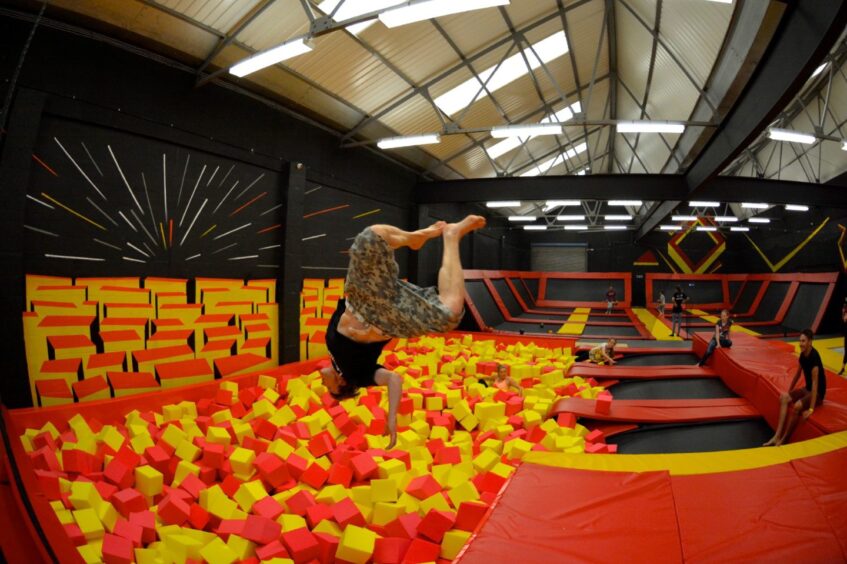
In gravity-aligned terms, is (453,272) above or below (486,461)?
above

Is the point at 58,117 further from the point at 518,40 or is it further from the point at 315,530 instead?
the point at 518,40

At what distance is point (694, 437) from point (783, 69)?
12.3 ft

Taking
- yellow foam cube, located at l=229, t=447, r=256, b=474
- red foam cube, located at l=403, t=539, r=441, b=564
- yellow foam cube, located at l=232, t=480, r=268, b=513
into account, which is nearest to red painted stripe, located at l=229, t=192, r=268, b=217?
yellow foam cube, located at l=229, t=447, r=256, b=474

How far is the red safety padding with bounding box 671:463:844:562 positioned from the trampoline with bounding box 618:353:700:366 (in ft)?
15.9

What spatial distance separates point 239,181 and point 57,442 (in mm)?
3874

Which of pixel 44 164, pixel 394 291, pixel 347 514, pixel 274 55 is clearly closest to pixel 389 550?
pixel 347 514

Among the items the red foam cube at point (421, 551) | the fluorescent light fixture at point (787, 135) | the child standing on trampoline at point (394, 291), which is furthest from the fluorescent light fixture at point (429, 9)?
the fluorescent light fixture at point (787, 135)

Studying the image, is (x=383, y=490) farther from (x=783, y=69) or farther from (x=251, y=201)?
(x=783, y=69)

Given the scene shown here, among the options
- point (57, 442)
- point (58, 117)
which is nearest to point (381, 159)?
point (58, 117)

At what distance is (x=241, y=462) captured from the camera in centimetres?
357

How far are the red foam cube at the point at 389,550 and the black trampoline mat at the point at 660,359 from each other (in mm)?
6233

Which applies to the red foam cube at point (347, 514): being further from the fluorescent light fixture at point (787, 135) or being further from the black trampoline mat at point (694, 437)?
the fluorescent light fixture at point (787, 135)

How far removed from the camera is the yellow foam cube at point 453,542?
267 centimetres

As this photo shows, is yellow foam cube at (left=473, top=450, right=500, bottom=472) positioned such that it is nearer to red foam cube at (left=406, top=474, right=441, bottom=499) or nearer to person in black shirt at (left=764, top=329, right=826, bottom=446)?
red foam cube at (left=406, top=474, right=441, bottom=499)
